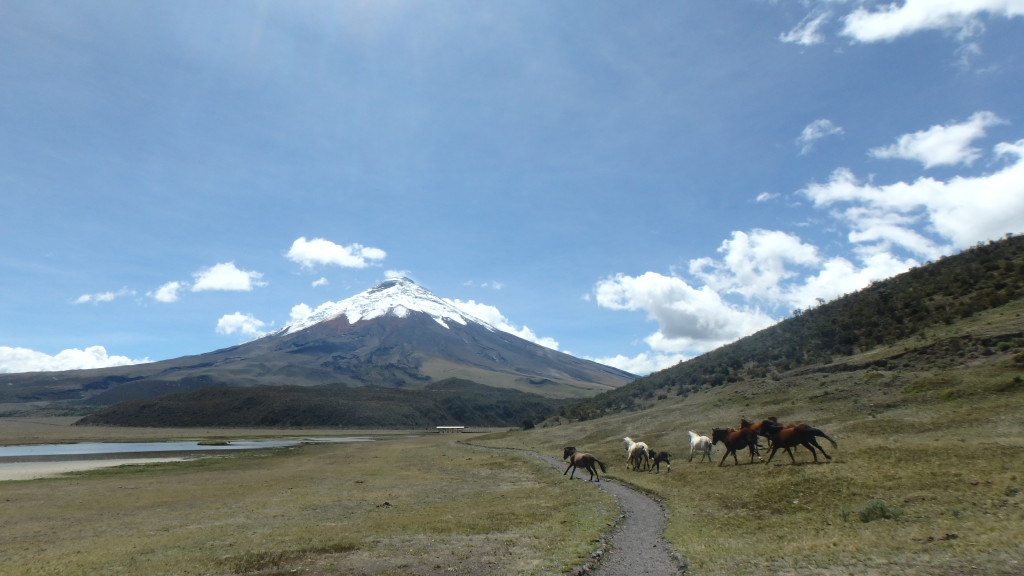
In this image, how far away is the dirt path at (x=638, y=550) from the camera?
542 inches

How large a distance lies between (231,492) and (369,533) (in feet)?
71.4

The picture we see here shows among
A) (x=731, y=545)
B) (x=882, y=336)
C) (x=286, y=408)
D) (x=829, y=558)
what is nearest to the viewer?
(x=829, y=558)

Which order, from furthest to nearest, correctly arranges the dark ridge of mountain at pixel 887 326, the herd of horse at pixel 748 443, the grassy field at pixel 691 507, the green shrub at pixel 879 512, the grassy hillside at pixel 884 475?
the dark ridge of mountain at pixel 887 326, the herd of horse at pixel 748 443, the green shrub at pixel 879 512, the grassy field at pixel 691 507, the grassy hillside at pixel 884 475

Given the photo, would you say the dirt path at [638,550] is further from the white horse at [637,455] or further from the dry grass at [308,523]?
the white horse at [637,455]

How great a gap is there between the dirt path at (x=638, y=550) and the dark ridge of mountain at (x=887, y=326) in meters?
29.4

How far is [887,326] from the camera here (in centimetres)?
5478

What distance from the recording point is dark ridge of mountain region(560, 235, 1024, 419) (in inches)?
1706

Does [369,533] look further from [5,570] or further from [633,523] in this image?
[5,570]

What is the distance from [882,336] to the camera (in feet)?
176

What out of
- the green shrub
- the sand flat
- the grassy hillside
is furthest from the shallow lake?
the green shrub

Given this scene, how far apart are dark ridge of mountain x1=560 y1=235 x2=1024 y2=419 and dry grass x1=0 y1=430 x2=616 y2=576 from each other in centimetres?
3035

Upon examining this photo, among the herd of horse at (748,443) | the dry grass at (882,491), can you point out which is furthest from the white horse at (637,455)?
the dry grass at (882,491)

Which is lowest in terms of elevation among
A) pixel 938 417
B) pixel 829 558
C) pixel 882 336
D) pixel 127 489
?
pixel 127 489

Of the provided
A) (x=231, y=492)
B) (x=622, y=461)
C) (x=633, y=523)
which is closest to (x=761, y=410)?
(x=622, y=461)
